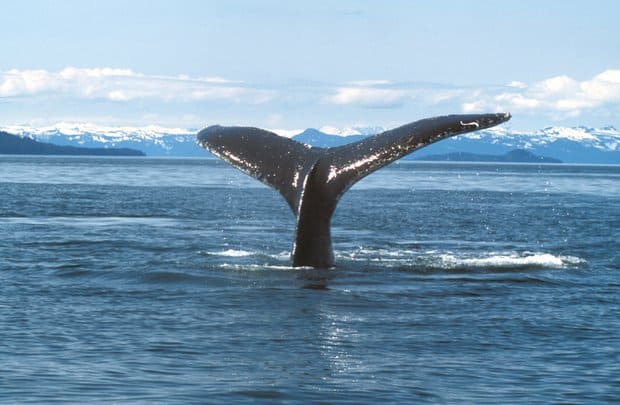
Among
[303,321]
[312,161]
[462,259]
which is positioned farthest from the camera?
[462,259]

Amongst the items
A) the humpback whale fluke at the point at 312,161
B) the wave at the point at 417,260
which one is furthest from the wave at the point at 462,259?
the humpback whale fluke at the point at 312,161

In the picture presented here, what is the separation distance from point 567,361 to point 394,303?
11.0 ft

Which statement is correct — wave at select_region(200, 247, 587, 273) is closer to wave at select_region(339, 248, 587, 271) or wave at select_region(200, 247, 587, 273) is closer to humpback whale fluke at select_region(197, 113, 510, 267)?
wave at select_region(339, 248, 587, 271)

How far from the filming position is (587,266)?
58.9 feet

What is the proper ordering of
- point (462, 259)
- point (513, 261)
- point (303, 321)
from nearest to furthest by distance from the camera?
point (303, 321)
point (513, 261)
point (462, 259)

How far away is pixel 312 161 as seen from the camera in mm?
14680

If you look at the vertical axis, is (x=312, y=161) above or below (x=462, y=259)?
above

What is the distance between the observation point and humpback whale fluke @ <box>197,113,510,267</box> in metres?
13.9

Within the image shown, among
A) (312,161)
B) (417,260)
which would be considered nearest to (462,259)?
(417,260)

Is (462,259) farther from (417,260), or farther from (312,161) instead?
(312,161)

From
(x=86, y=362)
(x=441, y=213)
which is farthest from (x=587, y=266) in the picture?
(x=441, y=213)

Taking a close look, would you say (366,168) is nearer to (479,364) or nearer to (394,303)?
(394,303)

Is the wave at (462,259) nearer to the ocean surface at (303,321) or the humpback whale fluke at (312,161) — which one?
the ocean surface at (303,321)

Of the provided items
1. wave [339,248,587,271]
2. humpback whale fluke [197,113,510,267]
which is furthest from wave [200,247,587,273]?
humpback whale fluke [197,113,510,267]
